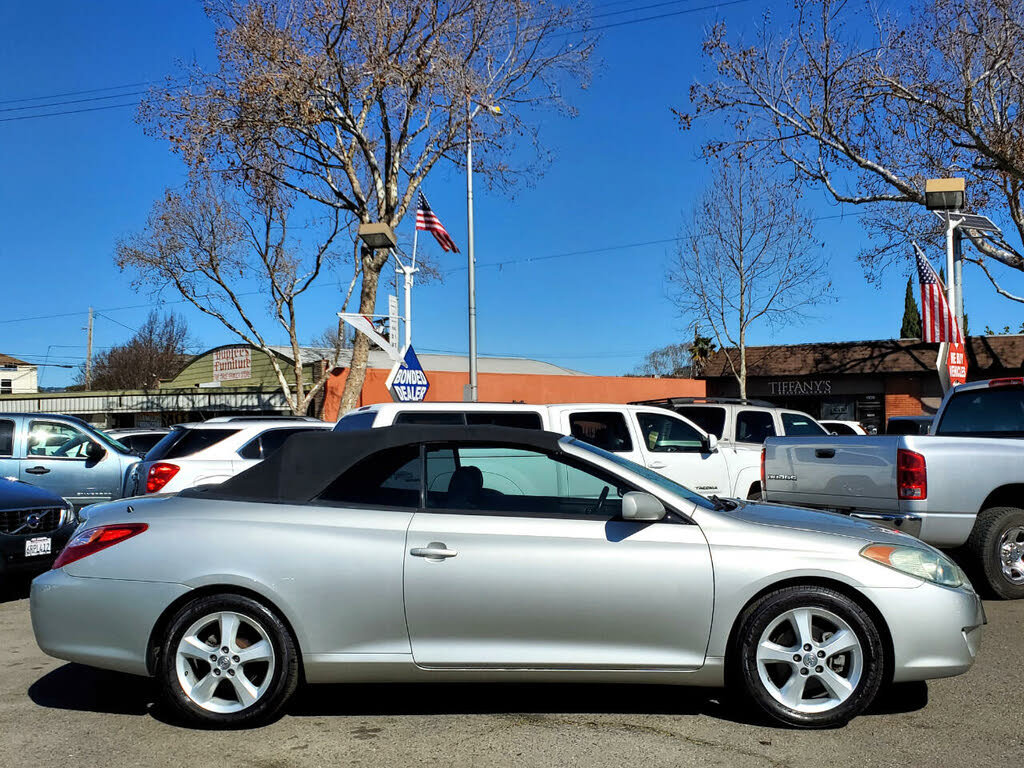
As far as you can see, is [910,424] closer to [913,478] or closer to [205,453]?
[913,478]

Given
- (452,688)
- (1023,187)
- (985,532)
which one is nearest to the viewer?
(452,688)

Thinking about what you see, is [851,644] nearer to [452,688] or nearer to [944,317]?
[452,688]

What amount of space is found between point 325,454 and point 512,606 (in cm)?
131

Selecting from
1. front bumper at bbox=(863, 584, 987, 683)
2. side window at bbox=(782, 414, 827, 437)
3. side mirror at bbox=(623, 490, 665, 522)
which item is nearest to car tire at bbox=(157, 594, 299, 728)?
side mirror at bbox=(623, 490, 665, 522)

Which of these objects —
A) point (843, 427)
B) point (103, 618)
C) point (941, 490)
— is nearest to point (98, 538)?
point (103, 618)

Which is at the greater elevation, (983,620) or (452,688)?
(983,620)

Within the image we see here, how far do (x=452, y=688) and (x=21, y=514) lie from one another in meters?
5.12

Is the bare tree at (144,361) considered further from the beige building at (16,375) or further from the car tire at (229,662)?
the car tire at (229,662)

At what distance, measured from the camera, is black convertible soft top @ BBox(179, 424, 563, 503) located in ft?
15.1

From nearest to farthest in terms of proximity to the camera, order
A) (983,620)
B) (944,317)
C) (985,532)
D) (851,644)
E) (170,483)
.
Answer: (851,644)
(983,620)
(985,532)
(170,483)
(944,317)

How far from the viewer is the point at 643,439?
10242 mm

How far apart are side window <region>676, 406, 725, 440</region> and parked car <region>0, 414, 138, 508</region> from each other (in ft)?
25.3

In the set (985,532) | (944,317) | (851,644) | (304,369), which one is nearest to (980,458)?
(985,532)

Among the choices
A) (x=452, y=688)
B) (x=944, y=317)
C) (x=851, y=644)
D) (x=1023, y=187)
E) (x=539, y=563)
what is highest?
(x=1023, y=187)
